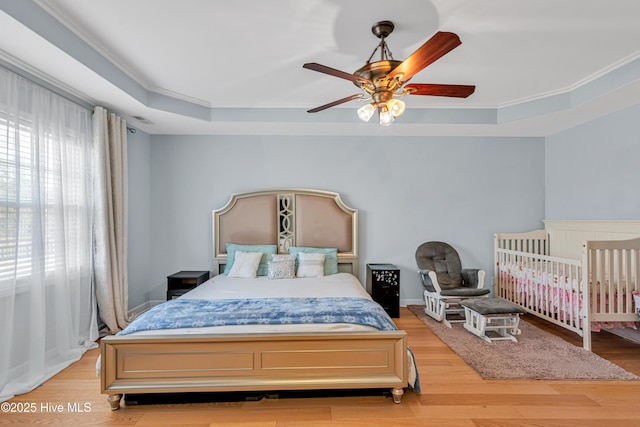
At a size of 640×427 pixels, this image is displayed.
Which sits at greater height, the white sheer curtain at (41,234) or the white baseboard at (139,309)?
the white sheer curtain at (41,234)

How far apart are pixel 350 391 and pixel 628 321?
8.69 feet

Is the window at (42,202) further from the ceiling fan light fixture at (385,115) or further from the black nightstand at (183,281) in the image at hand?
the ceiling fan light fixture at (385,115)

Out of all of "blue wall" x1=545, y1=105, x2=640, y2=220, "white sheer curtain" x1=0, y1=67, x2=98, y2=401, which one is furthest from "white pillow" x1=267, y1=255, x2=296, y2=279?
"blue wall" x1=545, y1=105, x2=640, y2=220

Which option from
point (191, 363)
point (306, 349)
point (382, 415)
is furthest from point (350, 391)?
point (191, 363)

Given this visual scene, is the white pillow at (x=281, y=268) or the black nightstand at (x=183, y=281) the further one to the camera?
the black nightstand at (x=183, y=281)

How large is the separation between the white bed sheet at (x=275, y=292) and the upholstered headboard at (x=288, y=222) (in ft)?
1.82

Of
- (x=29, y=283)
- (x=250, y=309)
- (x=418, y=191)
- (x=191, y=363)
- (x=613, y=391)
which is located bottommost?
(x=613, y=391)

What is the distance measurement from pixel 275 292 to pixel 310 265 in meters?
0.83

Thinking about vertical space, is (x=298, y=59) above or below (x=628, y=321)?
above

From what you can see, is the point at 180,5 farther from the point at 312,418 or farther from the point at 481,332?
the point at 481,332

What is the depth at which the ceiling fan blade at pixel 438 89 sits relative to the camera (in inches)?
84.9

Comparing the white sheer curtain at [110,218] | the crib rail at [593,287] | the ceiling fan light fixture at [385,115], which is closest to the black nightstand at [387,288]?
the crib rail at [593,287]

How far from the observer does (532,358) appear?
2773 millimetres

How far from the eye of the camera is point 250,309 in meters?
2.46
